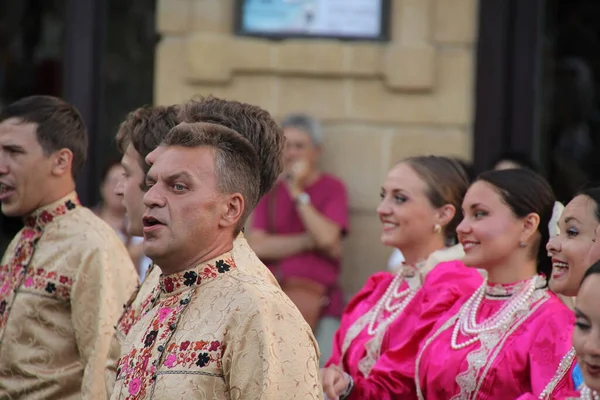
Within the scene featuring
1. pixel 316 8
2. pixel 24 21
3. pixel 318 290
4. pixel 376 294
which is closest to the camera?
pixel 376 294

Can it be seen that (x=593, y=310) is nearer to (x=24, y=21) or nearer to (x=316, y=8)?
(x=316, y=8)

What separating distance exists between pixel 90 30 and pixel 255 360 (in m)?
5.05

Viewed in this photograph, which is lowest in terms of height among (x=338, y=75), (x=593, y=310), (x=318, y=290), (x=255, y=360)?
(x=318, y=290)

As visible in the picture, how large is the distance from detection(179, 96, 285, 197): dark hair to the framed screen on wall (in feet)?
11.6

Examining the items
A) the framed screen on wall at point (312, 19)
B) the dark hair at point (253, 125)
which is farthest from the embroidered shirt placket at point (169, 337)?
the framed screen on wall at point (312, 19)

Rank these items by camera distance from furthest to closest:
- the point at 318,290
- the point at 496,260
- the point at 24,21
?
the point at 24,21, the point at 318,290, the point at 496,260

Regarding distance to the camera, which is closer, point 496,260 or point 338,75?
point 496,260

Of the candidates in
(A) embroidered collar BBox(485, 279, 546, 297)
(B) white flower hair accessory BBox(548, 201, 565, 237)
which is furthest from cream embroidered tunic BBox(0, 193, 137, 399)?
(B) white flower hair accessory BBox(548, 201, 565, 237)

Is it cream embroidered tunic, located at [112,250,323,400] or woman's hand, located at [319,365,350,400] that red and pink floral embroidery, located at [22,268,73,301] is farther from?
cream embroidered tunic, located at [112,250,323,400]

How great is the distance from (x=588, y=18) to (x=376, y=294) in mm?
3326

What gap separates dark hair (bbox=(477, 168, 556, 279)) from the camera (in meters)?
4.64

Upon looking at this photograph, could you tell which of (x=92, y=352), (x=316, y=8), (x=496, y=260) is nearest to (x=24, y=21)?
(x=316, y=8)

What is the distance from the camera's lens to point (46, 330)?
15.9 ft

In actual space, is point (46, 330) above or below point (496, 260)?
below
